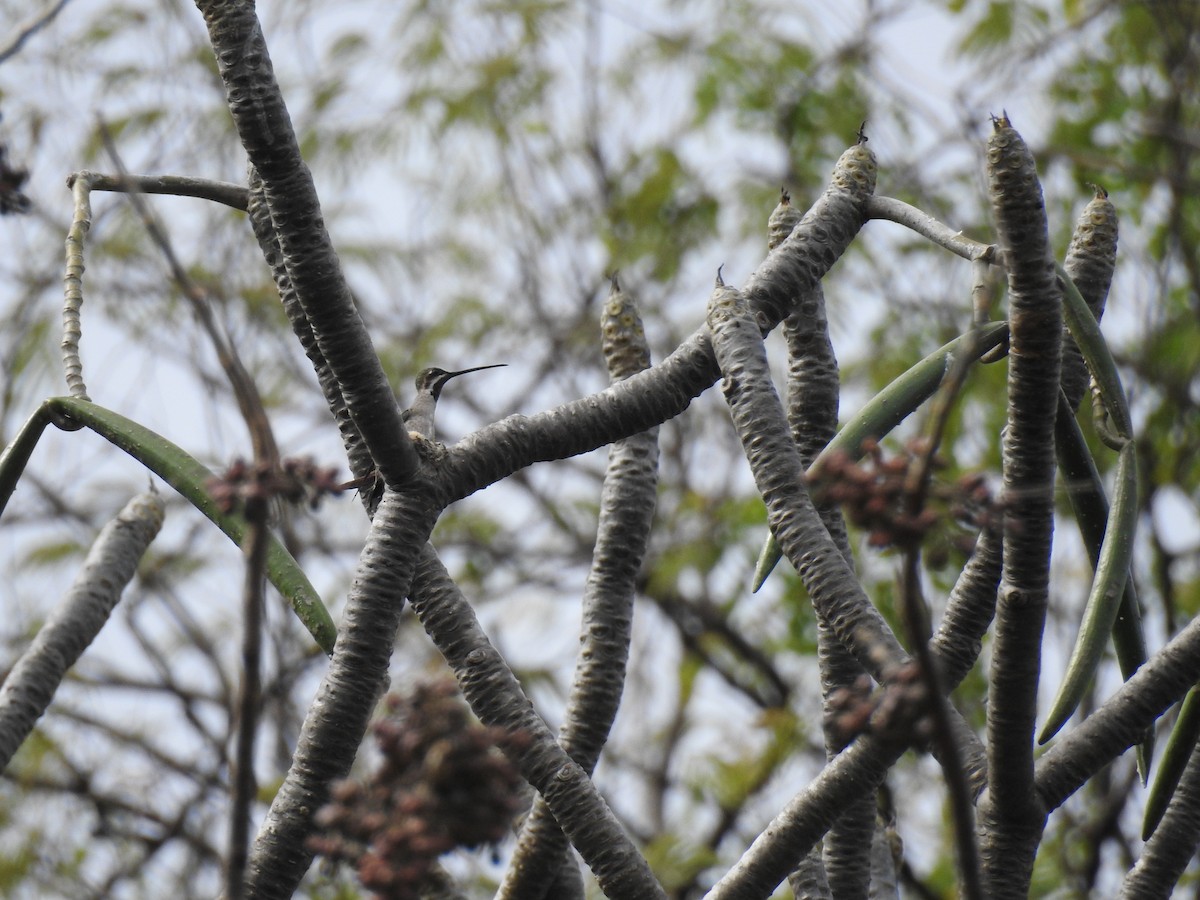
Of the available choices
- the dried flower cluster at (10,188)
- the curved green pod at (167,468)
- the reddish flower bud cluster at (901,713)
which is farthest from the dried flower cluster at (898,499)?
the dried flower cluster at (10,188)

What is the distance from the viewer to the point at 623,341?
3.51 feet

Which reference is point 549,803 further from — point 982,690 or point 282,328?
point 282,328

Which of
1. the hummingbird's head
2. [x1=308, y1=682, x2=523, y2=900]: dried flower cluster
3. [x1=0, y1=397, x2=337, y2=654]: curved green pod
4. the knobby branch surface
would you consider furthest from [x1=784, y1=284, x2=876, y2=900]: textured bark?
[x1=308, y1=682, x2=523, y2=900]: dried flower cluster

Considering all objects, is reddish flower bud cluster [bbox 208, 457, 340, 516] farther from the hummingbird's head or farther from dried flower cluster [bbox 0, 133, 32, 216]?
dried flower cluster [bbox 0, 133, 32, 216]

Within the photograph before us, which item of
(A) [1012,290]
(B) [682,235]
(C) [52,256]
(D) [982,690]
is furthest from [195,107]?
(A) [1012,290]

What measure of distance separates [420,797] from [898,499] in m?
0.20

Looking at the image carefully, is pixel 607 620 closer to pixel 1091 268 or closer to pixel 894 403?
pixel 894 403

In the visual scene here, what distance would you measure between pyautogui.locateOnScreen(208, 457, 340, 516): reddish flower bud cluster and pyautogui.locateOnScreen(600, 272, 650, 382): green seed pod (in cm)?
56

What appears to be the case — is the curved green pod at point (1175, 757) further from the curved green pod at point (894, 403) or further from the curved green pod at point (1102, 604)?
the curved green pod at point (894, 403)

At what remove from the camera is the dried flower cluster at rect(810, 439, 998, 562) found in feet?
1.46

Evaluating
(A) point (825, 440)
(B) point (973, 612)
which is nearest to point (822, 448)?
(A) point (825, 440)

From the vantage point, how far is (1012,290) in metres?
0.67

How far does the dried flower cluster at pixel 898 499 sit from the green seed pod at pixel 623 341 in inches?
21.4

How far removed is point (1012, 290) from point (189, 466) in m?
0.48
